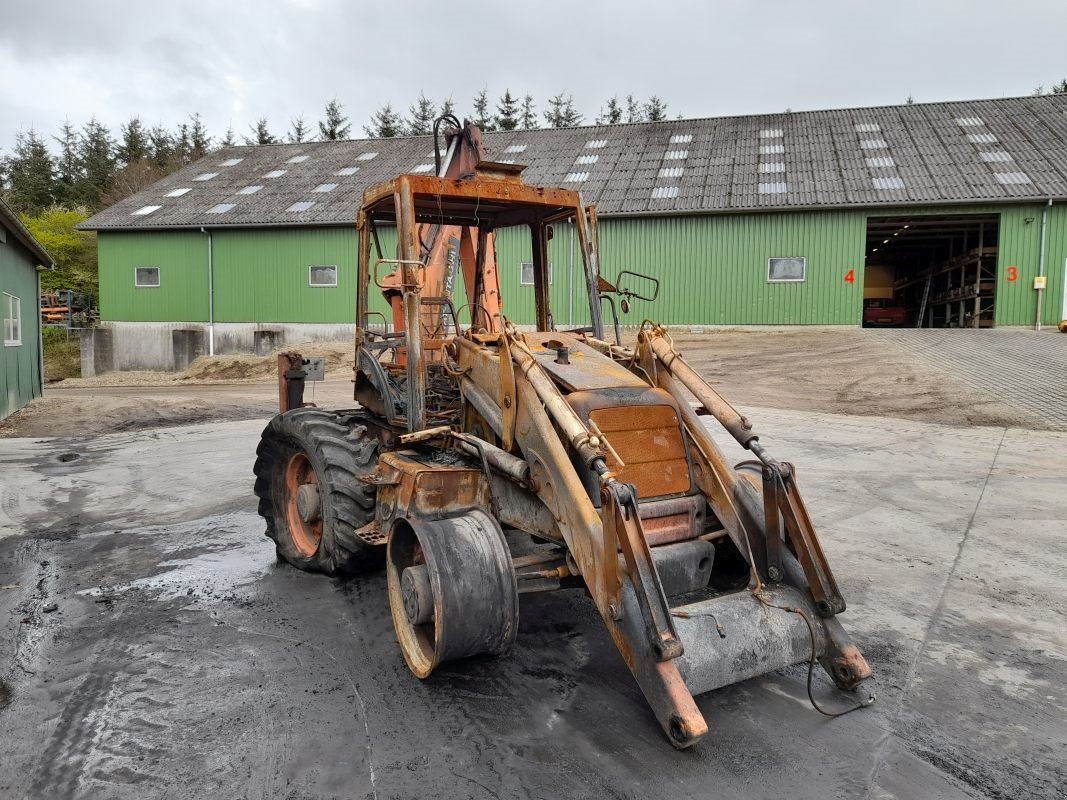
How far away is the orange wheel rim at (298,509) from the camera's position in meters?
5.78

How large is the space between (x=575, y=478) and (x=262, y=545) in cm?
386

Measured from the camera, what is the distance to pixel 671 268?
23609 mm

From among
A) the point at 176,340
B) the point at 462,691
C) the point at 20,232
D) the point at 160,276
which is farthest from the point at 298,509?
the point at 160,276

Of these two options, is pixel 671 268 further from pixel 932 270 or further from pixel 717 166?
pixel 932 270

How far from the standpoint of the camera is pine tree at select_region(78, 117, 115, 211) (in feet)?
173

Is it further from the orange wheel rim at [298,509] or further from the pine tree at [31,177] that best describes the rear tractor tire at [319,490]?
the pine tree at [31,177]

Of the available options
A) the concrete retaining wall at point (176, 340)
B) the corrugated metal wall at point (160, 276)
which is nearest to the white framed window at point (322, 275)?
the concrete retaining wall at point (176, 340)

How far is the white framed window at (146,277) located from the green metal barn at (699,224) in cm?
5

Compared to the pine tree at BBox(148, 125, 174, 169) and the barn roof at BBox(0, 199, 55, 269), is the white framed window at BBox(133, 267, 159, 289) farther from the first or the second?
the pine tree at BBox(148, 125, 174, 169)

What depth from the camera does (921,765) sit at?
3170 mm

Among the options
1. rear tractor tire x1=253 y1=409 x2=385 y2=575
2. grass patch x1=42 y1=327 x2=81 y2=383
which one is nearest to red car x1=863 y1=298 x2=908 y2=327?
rear tractor tire x1=253 y1=409 x2=385 y2=575

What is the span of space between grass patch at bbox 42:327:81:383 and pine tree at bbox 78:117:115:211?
74.7 ft

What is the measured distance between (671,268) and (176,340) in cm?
1710

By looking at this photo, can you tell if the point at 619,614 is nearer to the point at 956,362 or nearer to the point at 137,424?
the point at 137,424
